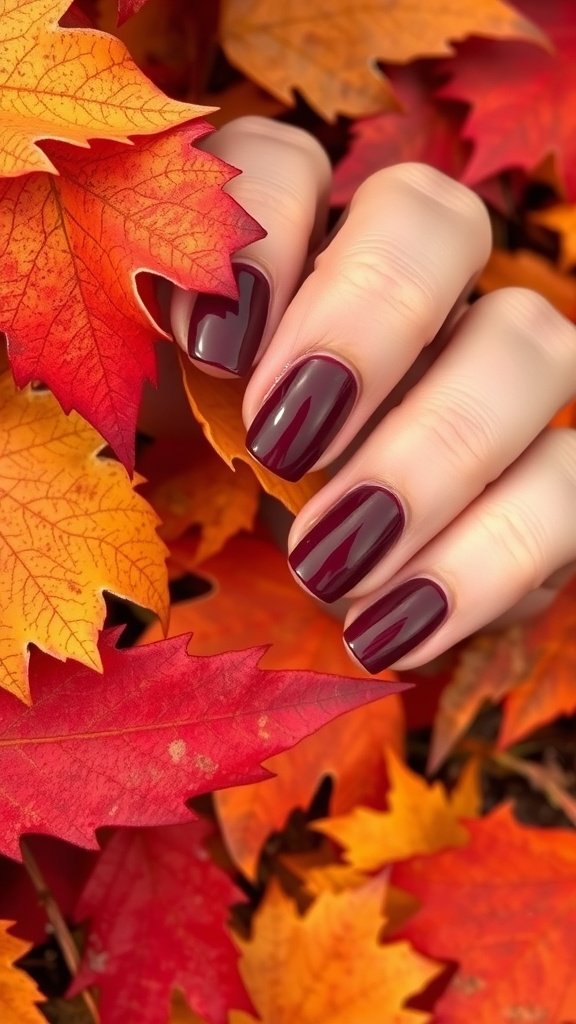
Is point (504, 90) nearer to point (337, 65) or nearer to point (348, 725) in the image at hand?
point (337, 65)

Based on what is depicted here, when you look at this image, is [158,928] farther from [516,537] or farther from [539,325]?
[539,325]

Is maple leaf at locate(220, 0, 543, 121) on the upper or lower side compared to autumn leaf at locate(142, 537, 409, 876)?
upper

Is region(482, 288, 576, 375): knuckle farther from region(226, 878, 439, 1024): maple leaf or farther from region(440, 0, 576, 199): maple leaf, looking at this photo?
region(226, 878, 439, 1024): maple leaf

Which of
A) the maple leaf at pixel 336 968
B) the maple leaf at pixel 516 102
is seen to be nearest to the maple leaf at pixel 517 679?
the maple leaf at pixel 336 968

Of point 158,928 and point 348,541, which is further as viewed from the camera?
point 158,928

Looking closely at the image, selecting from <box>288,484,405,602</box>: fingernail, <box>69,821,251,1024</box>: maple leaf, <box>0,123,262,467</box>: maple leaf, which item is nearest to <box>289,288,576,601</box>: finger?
<box>288,484,405,602</box>: fingernail

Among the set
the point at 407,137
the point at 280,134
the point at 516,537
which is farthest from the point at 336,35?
the point at 516,537

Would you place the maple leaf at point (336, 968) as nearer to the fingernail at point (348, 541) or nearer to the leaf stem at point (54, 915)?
the leaf stem at point (54, 915)
